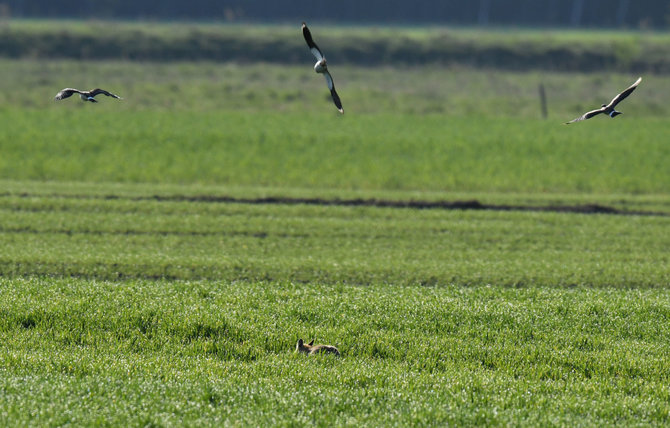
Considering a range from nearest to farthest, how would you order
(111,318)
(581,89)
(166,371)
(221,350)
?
1. (166,371)
2. (221,350)
3. (111,318)
4. (581,89)

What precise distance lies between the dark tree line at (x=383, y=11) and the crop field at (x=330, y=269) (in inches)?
2444

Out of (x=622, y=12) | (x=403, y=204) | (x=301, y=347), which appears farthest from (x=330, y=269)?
(x=622, y=12)

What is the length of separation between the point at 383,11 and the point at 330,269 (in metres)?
97.9

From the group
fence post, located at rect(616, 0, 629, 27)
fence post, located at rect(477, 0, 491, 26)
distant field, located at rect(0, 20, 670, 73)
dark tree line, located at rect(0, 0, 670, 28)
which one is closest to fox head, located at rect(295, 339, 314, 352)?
distant field, located at rect(0, 20, 670, 73)

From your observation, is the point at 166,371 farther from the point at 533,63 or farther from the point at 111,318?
the point at 533,63

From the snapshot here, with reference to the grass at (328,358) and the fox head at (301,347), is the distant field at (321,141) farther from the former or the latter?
the fox head at (301,347)

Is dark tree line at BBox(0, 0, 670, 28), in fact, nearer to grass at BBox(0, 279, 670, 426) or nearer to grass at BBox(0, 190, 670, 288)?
grass at BBox(0, 190, 670, 288)

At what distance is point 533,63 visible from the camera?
65875 mm

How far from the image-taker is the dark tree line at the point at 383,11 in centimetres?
9775

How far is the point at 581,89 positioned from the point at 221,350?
49.6 metres

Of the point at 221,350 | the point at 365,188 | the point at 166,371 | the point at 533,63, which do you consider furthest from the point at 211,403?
the point at 533,63

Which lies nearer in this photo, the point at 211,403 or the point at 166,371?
the point at 211,403

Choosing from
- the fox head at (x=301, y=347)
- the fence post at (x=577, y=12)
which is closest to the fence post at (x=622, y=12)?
the fence post at (x=577, y=12)

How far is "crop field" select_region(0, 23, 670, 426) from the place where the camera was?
9.52 meters
